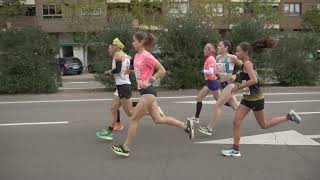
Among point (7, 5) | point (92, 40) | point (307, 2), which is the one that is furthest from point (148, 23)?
point (307, 2)

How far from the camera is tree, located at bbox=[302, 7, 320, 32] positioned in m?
52.0

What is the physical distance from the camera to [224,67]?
27.7 ft

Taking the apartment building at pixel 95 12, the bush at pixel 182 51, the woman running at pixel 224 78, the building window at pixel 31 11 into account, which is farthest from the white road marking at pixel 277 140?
the building window at pixel 31 11

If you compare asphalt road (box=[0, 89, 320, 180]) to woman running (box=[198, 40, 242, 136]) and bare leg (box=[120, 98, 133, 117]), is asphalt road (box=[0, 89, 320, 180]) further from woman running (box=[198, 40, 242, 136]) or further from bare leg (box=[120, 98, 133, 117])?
bare leg (box=[120, 98, 133, 117])

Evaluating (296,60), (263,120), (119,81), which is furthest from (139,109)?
(296,60)

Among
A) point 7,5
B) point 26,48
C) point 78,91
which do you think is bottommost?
point 78,91

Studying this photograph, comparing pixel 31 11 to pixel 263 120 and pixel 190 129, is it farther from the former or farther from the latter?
pixel 263 120

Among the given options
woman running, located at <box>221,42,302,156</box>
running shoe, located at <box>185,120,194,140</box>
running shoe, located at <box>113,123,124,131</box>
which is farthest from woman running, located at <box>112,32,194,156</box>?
running shoe, located at <box>113,123,124,131</box>

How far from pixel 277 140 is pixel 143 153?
87.8 inches

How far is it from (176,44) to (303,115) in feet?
22.1

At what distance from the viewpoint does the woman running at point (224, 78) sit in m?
8.16

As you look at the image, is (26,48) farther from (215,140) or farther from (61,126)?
(215,140)

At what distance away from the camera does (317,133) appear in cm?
844

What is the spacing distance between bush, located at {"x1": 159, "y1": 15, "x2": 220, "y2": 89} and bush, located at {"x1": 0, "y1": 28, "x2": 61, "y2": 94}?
12.4 feet
